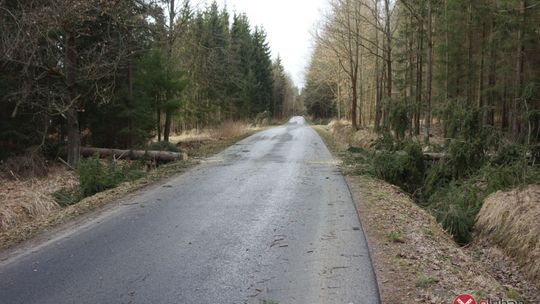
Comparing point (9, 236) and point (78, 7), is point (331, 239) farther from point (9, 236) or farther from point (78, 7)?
point (78, 7)

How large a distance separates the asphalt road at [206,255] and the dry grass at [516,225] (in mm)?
2508

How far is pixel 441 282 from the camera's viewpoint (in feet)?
17.1

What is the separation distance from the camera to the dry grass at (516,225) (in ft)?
23.6

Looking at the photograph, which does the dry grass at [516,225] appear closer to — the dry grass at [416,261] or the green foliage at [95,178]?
the dry grass at [416,261]

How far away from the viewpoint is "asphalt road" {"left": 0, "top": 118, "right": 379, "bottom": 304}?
195 inches

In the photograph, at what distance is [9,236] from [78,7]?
7075 mm

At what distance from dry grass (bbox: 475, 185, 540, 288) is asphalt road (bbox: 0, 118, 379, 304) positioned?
2508 millimetres

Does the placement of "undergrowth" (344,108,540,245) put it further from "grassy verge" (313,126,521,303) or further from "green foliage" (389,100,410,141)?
"grassy verge" (313,126,521,303)

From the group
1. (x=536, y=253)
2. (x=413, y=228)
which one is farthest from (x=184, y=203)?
(x=536, y=253)

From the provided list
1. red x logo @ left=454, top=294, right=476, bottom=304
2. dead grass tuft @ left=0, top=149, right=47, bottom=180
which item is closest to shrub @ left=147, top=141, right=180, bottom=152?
dead grass tuft @ left=0, top=149, right=47, bottom=180

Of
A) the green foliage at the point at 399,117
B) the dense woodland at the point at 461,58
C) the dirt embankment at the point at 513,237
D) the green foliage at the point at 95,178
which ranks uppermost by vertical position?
the dense woodland at the point at 461,58

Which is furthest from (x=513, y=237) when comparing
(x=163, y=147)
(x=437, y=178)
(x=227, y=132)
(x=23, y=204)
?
(x=227, y=132)

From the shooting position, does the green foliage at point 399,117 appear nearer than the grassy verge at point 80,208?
No

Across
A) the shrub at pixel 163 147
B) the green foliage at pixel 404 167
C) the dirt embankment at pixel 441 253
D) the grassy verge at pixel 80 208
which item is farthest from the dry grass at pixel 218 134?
the dirt embankment at pixel 441 253
